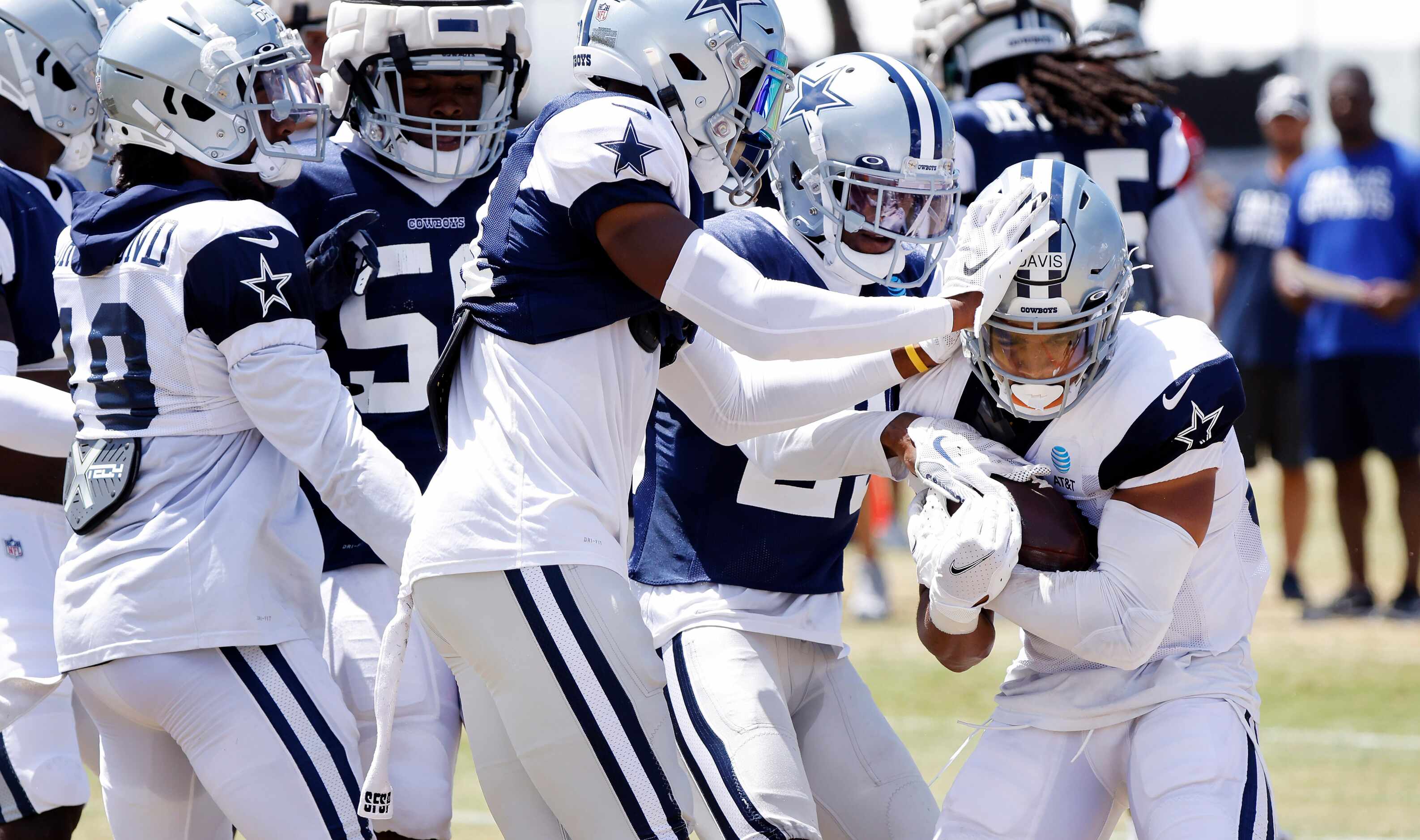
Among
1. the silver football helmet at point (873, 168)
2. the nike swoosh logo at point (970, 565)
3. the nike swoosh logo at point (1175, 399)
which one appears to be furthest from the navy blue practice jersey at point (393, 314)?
the nike swoosh logo at point (1175, 399)

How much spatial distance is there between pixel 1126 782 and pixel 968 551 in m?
0.64

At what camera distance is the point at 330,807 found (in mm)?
3076

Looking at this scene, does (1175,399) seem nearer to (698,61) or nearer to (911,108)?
(911,108)

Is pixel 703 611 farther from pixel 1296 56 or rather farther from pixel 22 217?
pixel 1296 56

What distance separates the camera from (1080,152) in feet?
16.8

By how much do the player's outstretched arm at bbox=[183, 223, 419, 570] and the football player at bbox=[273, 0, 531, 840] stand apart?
1.59 ft

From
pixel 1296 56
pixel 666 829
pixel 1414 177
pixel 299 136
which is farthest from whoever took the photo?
pixel 1296 56

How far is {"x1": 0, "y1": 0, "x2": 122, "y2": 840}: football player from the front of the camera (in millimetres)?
3654

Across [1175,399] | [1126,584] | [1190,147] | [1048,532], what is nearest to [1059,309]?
[1175,399]

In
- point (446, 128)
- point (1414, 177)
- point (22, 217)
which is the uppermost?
point (446, 128)

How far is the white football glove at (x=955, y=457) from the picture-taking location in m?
3.18

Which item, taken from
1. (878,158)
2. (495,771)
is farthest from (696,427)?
(495,771)

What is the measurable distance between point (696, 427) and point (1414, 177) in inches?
260

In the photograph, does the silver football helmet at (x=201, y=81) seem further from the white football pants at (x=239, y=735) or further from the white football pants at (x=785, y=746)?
the white football pants at (x=785, y=746)
